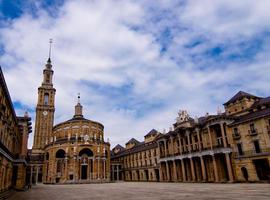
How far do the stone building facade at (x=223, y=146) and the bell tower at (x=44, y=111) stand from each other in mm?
54392

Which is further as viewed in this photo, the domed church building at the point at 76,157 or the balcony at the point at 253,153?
the domed church building at the point at 76,157

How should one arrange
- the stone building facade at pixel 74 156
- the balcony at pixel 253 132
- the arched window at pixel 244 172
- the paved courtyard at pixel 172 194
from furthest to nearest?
the stone building facade at pixel 74 156 < the arched window at pixel 244 172 < the balcony at pixel 253 132 < the paved courtyard at pixel 172 194

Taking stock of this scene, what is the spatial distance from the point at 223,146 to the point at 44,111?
255 feet

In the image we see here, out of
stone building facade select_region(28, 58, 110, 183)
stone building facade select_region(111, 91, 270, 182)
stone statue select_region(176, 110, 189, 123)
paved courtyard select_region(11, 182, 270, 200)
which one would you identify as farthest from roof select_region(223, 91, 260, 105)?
stone building facade select_region(28, 58, 110, 183)

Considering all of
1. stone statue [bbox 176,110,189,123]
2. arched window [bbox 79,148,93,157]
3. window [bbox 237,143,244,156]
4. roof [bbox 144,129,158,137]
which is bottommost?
window [bbox 237,143,244,156]

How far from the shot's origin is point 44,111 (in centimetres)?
9925

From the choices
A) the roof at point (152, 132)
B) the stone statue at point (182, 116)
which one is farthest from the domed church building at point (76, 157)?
the stone statue at point (182, 116)

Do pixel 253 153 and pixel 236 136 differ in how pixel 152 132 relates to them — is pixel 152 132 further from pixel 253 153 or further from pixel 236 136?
pixel 253 153

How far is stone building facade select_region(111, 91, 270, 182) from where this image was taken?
38.2 m

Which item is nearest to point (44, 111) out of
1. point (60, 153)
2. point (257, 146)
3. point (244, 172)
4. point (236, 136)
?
point (60, 153)

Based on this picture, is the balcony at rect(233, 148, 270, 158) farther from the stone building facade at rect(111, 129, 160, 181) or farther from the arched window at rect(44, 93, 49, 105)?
the arched window at rect(44, 93, 49, 105)

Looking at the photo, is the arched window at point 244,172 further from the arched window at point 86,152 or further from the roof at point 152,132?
the roof at point 152,132

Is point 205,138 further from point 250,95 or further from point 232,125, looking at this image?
point 250,95

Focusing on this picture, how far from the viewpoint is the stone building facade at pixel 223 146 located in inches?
1506
